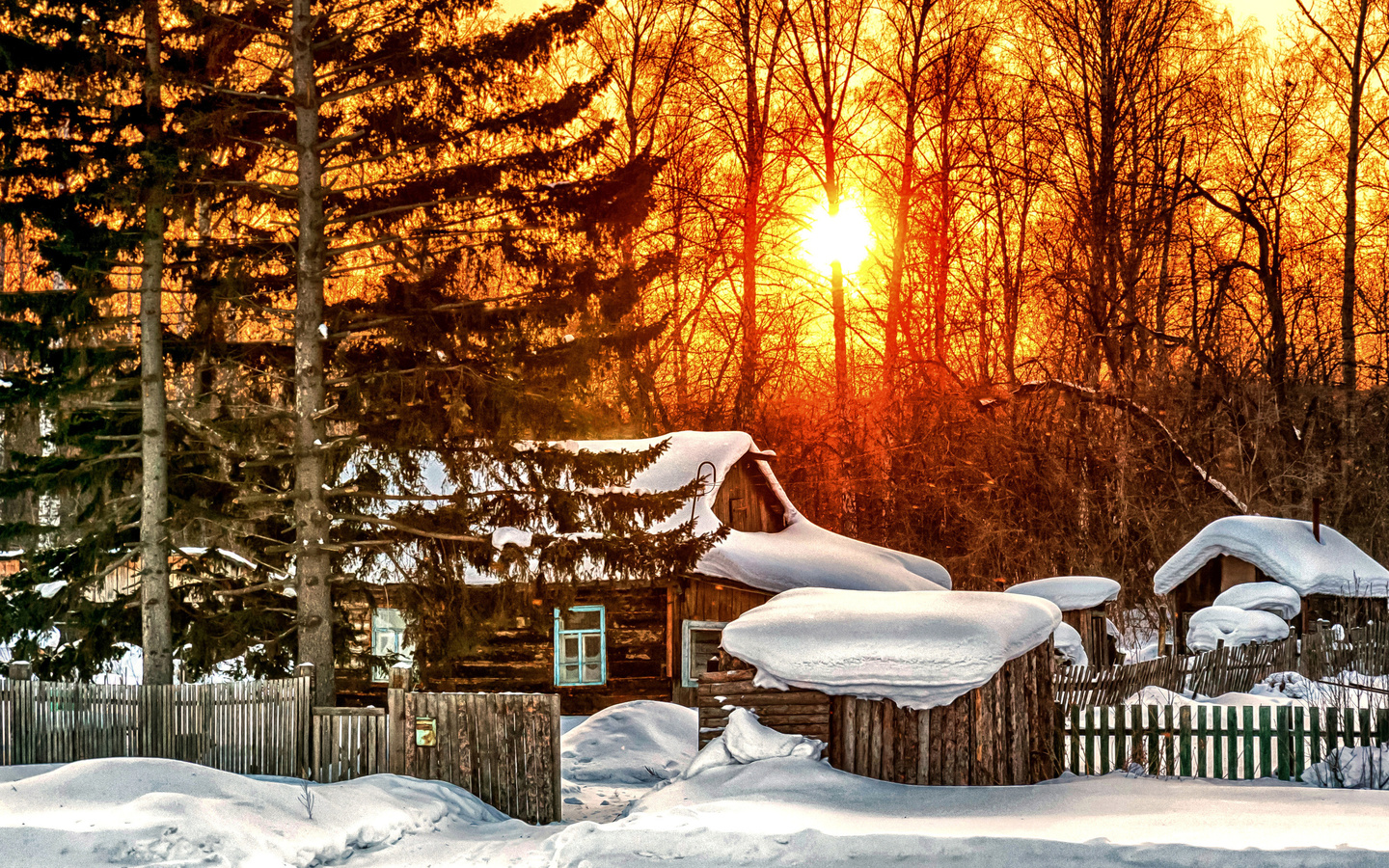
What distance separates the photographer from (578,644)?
2233 centimetres

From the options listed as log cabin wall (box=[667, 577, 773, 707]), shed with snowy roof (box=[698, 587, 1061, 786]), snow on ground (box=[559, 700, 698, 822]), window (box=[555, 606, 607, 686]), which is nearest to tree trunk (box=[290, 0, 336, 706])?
snow on ground (box=[559, 700, 698, 822])

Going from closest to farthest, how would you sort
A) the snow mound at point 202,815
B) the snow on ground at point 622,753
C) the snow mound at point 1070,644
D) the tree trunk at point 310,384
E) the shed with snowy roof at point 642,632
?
1. the snow mound at point 202,815
2. the snow on ground at point 622,753
3. the tree trunk at point 310,384
4. the shed with snowy roof at point 642,632
5. the snow mound at point 1070,644

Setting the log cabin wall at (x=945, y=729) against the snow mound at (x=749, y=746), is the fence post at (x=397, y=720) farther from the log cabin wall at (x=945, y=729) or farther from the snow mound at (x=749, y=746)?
the log cabin wall at (x=945, y=729)

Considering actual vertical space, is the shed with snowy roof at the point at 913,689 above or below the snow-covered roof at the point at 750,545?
below

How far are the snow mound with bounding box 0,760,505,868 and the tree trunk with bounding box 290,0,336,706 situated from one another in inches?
100

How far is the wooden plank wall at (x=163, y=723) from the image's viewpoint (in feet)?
46.0

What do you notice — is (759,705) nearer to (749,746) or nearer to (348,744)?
(749,746)

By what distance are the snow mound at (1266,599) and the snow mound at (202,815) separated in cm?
1852

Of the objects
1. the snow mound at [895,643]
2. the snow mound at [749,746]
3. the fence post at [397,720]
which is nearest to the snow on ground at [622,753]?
the snow mound at [749,746]

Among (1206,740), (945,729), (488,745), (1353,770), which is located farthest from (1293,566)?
(488,745)

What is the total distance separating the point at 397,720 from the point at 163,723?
9.91ft

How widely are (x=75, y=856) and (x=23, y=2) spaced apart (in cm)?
1028

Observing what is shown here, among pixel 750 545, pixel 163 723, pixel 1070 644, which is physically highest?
pixel 750 545

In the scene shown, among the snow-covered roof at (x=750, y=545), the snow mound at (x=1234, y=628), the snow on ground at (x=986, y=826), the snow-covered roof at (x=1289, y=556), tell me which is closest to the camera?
the snow on ground at (x=986, y=826)
